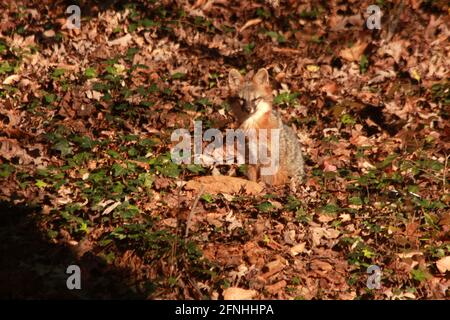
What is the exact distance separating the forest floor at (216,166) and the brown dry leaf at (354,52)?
0.13 feet

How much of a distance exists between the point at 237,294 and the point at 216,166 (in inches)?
152

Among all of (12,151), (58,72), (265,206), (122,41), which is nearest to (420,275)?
(265,206)

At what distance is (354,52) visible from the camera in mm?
14219

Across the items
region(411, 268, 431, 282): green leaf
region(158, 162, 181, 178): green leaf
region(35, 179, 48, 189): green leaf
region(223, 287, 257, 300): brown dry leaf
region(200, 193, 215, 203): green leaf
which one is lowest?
region(223, 287, 257, 300): brown dry leaf

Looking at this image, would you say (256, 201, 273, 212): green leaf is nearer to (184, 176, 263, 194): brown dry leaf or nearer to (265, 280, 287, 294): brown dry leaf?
(184, 176, 263, 194): brown dry leaf

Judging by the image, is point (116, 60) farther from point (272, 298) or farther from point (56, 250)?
point (272, 298)

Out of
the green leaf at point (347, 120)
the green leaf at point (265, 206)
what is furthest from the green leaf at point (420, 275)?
the green leaf at point (347, 120)

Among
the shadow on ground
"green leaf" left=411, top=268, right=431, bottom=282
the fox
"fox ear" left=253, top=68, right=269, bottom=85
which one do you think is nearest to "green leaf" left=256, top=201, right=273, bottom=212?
the fox

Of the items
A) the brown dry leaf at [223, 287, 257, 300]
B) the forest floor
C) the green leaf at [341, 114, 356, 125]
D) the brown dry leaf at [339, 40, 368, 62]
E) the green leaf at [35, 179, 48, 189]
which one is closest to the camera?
the brown dry leaf at [223, 287, 257, 300]

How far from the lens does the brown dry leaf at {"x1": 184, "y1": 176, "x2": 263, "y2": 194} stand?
32.2 feet

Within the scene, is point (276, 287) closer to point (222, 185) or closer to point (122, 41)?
point (222, 185)

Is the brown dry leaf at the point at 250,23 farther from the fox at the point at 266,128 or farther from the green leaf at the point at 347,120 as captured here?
the fox at the point at 266,128

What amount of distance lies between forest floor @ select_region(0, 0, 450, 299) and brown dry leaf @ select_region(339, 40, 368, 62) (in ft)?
0.13

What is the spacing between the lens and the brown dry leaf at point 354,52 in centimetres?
1411
